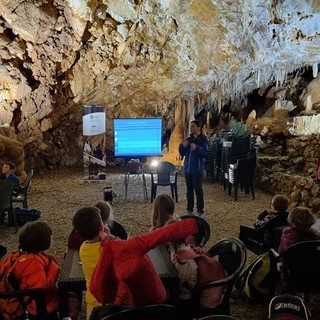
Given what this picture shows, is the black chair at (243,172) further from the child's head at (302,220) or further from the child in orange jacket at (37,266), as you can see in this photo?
the child in orange jacket at (37,266)

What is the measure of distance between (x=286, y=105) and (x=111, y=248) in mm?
14284

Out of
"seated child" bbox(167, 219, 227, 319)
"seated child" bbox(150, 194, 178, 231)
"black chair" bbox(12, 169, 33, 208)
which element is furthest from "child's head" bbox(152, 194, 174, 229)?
"black chair" bbox(12, 169, 33, 208)

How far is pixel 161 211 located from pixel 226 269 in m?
0.76

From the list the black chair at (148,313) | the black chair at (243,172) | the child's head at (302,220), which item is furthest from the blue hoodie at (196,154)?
the black chair at (148,313)

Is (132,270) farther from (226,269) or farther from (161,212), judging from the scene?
(161,212)

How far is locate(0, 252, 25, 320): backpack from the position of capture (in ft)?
7.61

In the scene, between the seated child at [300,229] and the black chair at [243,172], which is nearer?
the seated child at [300,229]

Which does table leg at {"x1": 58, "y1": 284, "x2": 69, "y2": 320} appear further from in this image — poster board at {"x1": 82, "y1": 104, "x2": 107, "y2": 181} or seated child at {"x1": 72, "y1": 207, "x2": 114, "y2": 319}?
poster board at {"x1": 82, "y1": 104, "x2": 107, "y2": 181}

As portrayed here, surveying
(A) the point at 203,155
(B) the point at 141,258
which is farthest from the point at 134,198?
(B) the point at 141,258

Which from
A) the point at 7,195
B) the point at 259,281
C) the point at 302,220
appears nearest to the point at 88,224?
the point at 302,220

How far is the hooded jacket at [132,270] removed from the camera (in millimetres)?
1752

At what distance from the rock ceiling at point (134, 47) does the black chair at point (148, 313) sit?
274 inches

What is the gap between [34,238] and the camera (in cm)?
240

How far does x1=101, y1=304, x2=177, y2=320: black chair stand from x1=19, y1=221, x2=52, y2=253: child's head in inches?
41.9
